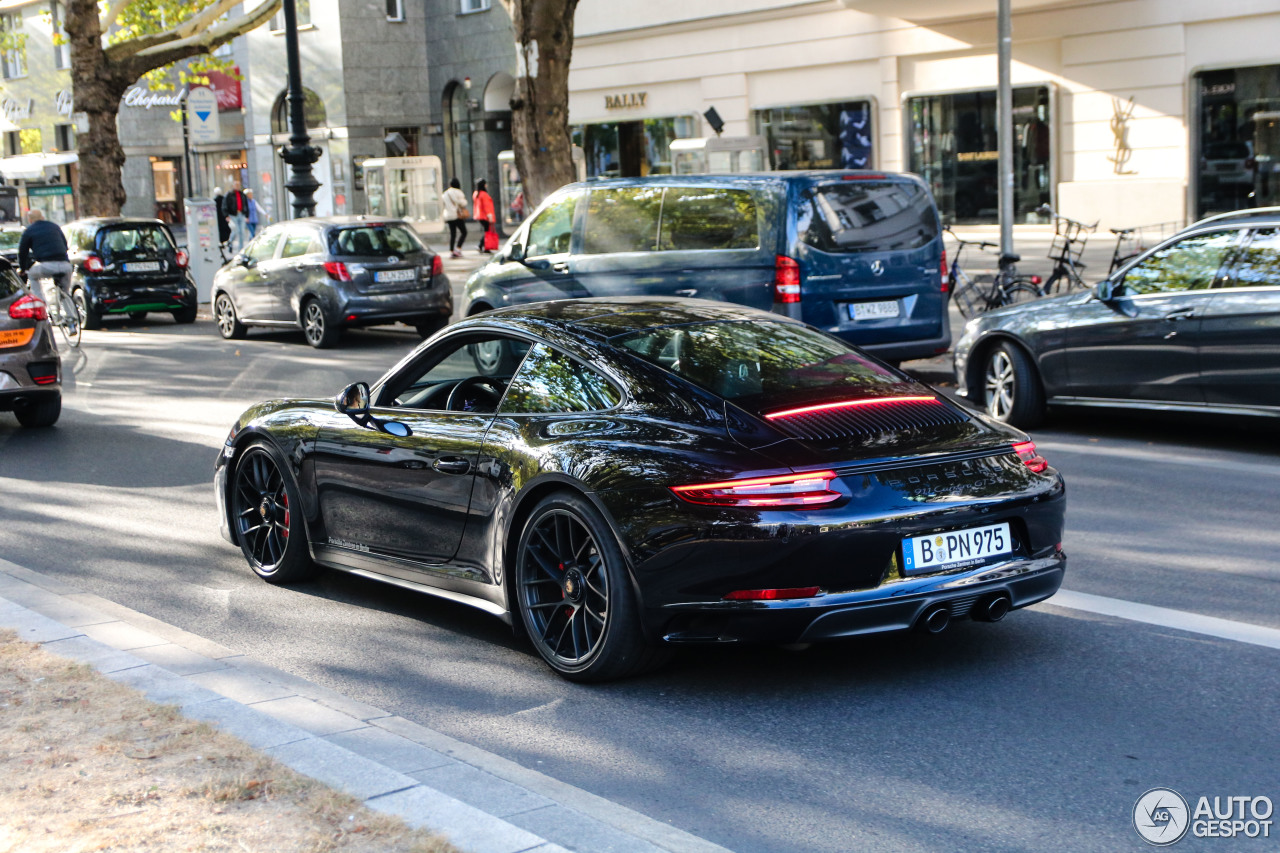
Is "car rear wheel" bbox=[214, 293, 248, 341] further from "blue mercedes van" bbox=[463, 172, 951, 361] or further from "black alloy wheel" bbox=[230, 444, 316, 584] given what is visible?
"black alloy wheel" bbox=[230, 444, 316, 584]

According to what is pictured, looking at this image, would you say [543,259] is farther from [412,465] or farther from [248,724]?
[248,724]

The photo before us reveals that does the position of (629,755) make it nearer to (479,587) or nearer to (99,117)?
(479,587)

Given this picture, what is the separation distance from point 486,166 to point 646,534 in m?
39.1

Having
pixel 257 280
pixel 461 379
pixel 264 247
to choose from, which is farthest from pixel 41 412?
pixel 461 379

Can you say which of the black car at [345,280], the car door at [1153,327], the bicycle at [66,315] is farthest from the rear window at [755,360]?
the bicycle at [66,315]

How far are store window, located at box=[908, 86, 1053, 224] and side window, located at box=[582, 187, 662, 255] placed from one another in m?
16.4

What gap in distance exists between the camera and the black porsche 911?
4.87 metres

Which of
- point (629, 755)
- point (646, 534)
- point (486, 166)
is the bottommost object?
point (629, 755)

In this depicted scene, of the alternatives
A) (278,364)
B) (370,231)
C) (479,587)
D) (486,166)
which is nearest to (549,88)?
(370,231)

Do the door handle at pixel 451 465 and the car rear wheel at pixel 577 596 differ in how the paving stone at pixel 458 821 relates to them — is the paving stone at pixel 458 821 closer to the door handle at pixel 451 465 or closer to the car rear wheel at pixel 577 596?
the car rear wheel at pixel 577 596

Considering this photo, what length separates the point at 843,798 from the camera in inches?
166

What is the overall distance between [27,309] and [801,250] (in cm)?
634

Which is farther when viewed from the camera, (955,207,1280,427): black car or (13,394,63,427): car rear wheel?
(13,394,63,427): car rear wheel

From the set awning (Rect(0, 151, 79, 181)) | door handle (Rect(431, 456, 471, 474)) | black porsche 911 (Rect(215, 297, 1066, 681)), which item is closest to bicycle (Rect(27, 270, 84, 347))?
black porsche 911 (Rect(215, 297, 1066, 681))
